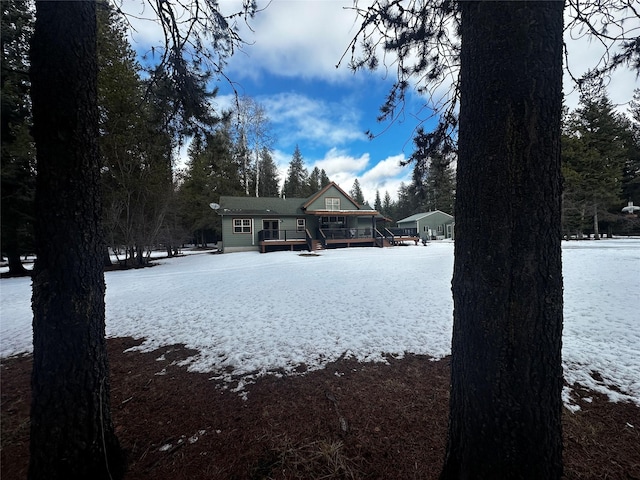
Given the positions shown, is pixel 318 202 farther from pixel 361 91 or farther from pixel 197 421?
pixel 197 421

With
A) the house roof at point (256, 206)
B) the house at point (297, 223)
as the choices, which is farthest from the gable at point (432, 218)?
the house roof at point (256, 206)

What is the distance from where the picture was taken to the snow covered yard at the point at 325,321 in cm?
314

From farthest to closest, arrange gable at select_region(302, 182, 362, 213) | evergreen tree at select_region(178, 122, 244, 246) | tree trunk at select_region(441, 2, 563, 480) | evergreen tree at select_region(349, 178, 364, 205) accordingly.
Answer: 1. evergreen tree at select_region(349, 178, 364, 205)
2. evergreen tree at select_region(178, 122, 244, 246)
3. gable at select_region(302, 182, 362, 213)
4. tree trunk at select_region(441, 2, 563, 480)

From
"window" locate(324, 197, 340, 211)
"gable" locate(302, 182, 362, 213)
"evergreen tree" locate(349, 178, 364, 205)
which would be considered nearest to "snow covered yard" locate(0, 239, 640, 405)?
"gable" locate(302, 182, 362, 213)

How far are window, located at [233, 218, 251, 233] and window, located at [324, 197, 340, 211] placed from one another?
625cm

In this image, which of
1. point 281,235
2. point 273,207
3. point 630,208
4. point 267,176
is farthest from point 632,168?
point 267,176

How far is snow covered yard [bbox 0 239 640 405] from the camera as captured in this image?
3.14 meters

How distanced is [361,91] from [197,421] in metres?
4.76

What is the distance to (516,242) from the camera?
119 centimetres

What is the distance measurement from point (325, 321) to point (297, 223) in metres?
16.9

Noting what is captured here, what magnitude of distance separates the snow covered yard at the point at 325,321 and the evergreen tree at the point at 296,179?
3107 centimetres

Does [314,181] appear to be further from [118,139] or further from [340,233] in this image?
[118,139]

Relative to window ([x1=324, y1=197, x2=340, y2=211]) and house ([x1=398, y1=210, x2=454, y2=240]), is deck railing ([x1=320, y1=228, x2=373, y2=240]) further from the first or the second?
house ([x1=398, y1=210, x2=454, y2=240])

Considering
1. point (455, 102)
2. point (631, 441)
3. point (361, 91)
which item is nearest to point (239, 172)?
point (361, 91)
